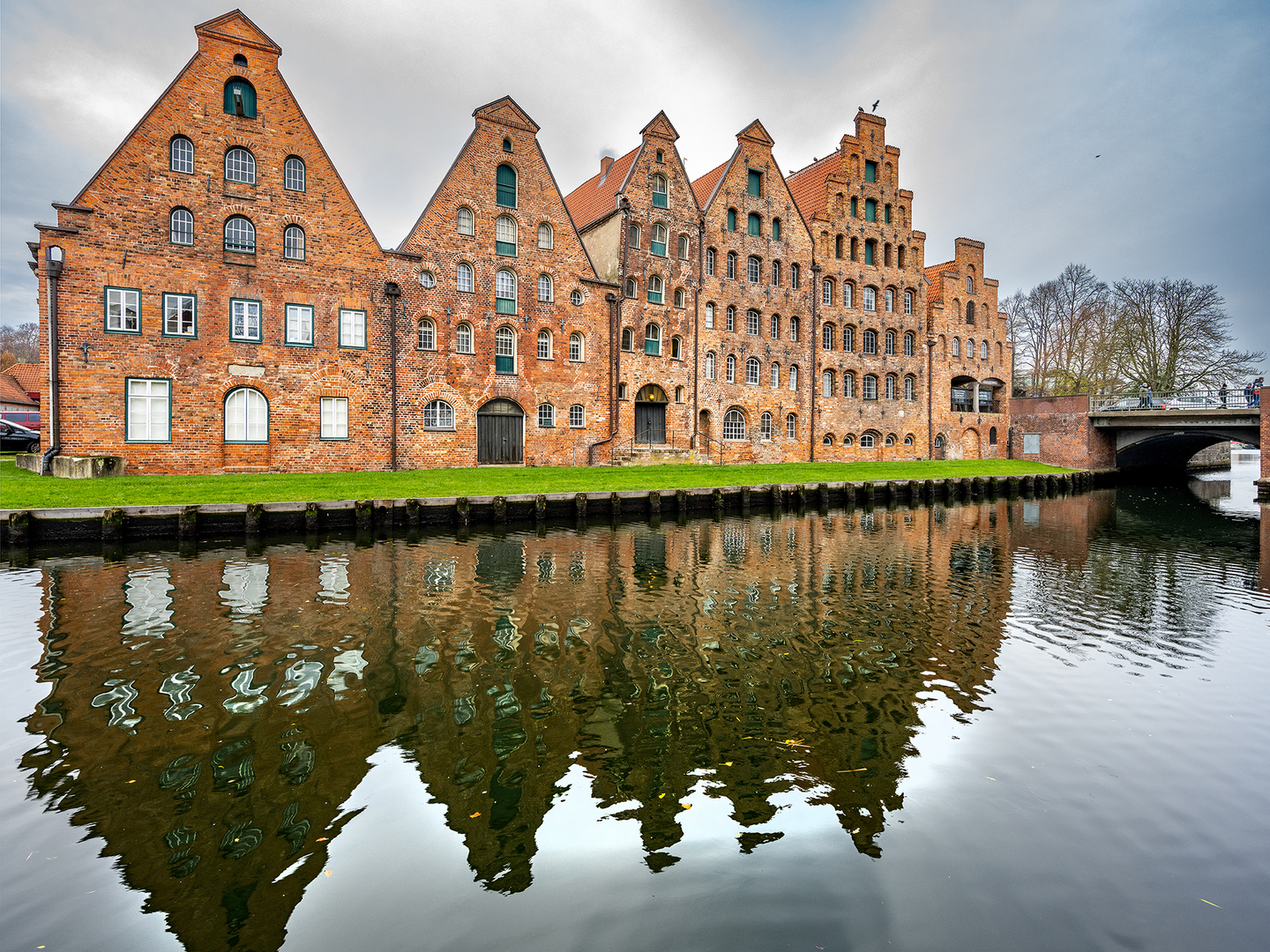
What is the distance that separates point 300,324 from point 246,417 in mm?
3946

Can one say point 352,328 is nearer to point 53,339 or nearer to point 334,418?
point 334,418

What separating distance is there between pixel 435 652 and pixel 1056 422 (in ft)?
161

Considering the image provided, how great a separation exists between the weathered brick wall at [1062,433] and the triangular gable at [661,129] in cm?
3138

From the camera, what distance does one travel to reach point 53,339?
20.3 metres

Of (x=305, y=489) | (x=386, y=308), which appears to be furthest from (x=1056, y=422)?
(x=305, y=489)

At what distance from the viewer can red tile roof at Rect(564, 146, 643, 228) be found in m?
33.2

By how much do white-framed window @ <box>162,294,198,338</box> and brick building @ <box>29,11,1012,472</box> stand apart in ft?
0.21

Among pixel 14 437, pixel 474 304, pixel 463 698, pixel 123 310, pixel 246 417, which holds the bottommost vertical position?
pixel 463 698

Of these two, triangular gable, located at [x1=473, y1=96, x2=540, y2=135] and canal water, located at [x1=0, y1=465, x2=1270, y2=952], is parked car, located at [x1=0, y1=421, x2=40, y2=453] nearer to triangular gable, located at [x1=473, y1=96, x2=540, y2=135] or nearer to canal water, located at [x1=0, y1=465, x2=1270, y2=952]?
triangular gable, located at [x1=473, y1=96, x2=540, y2=135]

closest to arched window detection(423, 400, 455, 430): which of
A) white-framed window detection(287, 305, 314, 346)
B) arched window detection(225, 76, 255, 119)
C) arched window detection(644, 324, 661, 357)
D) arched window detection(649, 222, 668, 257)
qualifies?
white-framed window detection(287, 305, 314, 346)

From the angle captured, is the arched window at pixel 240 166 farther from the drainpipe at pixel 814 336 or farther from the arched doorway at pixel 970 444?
the arched doorway at pixel 970 444

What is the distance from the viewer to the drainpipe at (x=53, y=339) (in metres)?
20.2

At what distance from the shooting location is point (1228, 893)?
3.80 metres

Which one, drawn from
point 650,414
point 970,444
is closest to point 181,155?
point 650,414
